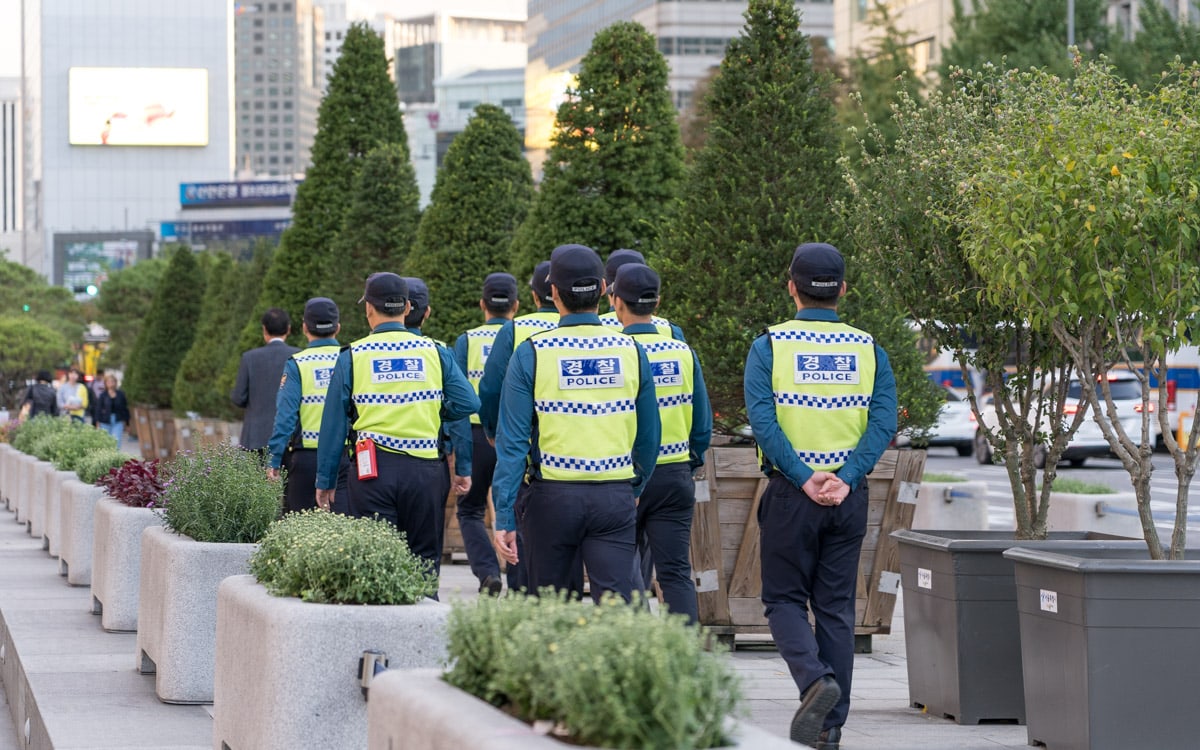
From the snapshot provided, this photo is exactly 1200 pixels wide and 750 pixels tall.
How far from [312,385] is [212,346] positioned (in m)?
22.5

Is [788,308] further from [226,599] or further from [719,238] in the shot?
[226,599]

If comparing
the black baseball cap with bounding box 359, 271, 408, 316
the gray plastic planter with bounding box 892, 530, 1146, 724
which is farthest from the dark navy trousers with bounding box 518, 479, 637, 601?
the black baseball cap with bounding box 359, 271, 408, 316

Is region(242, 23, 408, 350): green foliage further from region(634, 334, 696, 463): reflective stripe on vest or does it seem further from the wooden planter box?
region(634, 334, 696, 463): reflective stripe on vest

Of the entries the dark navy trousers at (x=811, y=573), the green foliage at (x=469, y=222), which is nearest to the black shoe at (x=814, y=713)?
the dark navy trousers at (x=811, y=573)

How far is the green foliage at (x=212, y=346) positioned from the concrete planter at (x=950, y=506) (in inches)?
592

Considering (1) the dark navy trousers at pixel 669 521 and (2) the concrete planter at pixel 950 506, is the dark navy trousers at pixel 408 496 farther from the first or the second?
(2) the concrete planter at pixel 950 506

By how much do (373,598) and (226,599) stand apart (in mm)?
885

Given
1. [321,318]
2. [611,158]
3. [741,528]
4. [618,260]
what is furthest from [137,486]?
[611,158]

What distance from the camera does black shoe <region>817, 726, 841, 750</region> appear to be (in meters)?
6.96

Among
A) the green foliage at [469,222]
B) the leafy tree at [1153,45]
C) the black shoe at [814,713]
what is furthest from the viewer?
the leafy tree at [1153,45]

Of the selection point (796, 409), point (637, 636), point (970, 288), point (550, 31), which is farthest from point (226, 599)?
point (550, 31)

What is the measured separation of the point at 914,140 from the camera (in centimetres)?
861

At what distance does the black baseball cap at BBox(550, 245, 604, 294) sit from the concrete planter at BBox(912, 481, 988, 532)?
9.29m

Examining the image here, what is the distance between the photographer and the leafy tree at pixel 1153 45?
126 ft
